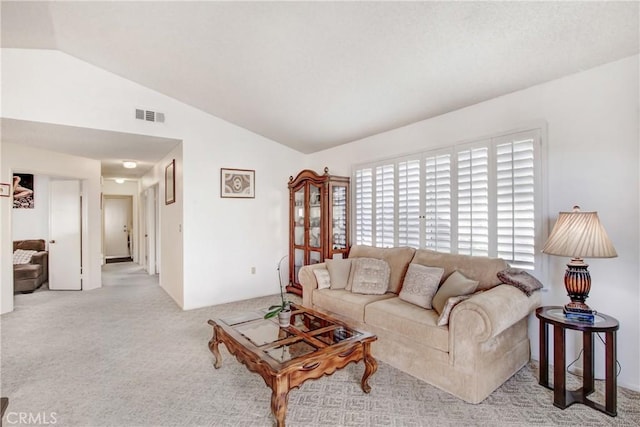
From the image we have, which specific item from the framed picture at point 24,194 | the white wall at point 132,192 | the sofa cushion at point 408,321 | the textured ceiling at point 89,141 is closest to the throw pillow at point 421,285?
the sofa cushion at point 408,321

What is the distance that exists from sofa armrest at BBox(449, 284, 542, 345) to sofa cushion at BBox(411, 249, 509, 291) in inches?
11.9

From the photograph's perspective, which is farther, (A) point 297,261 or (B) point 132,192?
(B) point 132,192

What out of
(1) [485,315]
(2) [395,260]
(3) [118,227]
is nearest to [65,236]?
(3) [118,227]

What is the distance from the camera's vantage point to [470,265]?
2830mm

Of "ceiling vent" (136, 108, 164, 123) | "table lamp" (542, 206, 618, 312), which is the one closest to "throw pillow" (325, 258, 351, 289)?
"table lamp" (542, 206, 618, 312)

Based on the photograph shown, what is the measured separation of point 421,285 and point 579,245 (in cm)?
116

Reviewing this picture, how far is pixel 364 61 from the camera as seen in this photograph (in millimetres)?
2686

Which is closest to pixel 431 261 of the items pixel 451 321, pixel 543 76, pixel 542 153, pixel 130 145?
pixel 451 321

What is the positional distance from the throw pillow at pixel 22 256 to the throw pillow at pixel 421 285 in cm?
642

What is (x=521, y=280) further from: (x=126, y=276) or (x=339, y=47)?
(x=126, y=276)

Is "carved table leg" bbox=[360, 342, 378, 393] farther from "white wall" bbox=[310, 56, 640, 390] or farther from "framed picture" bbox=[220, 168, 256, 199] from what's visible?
"framed picture" bbox=[220, 168, 256, 199]

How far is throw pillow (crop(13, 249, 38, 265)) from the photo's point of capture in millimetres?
5504

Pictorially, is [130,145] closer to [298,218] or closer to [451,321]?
[298,218]

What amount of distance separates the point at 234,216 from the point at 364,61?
9.59ft
